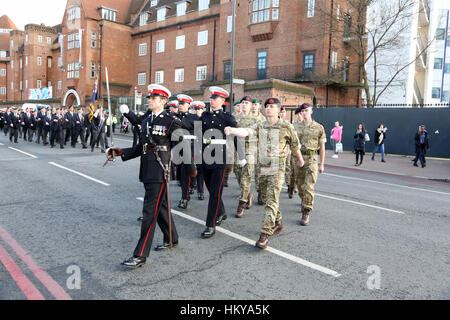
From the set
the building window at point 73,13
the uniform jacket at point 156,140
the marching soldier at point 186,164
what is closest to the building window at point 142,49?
the building window at point 73,13

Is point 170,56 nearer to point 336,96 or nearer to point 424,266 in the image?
point 336,96

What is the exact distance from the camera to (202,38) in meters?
39.4

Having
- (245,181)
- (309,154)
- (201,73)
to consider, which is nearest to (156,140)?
(245,181)

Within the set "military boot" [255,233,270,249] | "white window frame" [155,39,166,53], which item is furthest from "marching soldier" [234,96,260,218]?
"white window frame" [155,39,166,53]

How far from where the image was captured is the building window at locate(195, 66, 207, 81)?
39281mm

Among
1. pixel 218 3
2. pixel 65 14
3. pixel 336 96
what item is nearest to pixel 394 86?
pixel 336 96

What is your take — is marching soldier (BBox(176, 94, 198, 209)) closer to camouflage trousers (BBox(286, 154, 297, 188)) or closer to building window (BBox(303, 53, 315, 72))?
camouflage trousers (BBox(286, 154, 297, 188))

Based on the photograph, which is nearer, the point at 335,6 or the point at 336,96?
the point at 335,6

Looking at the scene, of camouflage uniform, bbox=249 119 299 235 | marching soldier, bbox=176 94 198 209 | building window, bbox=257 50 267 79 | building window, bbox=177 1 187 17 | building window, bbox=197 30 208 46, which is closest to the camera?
marching soldier, bbox=176 94 198 209

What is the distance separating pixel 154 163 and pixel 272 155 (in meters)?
1.70

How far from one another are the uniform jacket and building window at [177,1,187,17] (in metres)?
40.8

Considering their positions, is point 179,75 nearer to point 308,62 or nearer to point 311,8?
point 308,62

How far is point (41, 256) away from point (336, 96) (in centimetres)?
3024
